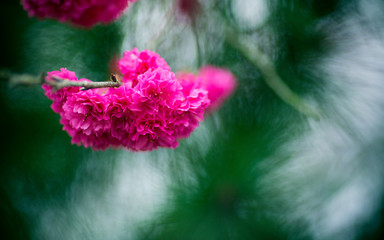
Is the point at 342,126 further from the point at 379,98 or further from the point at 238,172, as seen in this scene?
the point at 238,172

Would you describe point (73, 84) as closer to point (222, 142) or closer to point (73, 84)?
point (73, 84)

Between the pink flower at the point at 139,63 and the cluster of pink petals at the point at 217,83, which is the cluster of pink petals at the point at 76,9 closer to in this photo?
the pink flower at the point at 139,63

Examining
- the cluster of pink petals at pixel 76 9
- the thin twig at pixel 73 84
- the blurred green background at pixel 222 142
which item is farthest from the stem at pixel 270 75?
the thin twig at pixel 73 84

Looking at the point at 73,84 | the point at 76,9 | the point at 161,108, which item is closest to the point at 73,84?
the point at 73,84

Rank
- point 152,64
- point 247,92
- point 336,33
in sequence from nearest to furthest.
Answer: point 152,64, point 336,33, point 247,92

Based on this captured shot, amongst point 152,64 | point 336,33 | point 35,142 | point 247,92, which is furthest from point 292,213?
point 35,142

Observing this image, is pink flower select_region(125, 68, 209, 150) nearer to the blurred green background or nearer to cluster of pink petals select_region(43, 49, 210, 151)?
cluster of pink petals select_region(43, 49, 210, 151)
